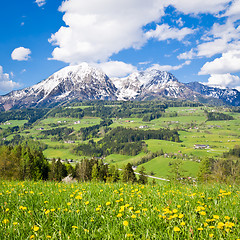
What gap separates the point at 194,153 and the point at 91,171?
14096 centimetres

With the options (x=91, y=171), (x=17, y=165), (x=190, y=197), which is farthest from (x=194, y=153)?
(x=190, y=197)

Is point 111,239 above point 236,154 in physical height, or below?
above

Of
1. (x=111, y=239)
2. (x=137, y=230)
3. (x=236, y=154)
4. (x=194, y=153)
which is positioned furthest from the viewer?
(x=194, y=153)

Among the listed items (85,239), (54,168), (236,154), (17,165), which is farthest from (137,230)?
(236,154)

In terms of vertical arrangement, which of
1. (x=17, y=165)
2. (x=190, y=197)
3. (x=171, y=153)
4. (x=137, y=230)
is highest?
(x=137, y=230)

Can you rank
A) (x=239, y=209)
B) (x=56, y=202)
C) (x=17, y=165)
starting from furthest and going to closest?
1. (x=17, y=165)
2. (x=56, y=202)
3. (x=239, y=209)

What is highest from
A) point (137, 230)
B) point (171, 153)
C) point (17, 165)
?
point (137, 230)

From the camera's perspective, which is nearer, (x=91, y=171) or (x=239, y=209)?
(x=239, y=209)

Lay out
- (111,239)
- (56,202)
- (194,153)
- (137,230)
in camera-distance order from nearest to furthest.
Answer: (111,239), (137,230), (56,202), (194,153)

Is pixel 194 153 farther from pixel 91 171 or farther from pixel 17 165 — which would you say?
pixel 17 165

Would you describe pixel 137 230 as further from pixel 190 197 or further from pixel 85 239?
pixel 190 197

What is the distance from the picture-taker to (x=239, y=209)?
4160mm

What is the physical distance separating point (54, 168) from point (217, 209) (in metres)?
60.6

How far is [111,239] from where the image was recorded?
9.73 feet
